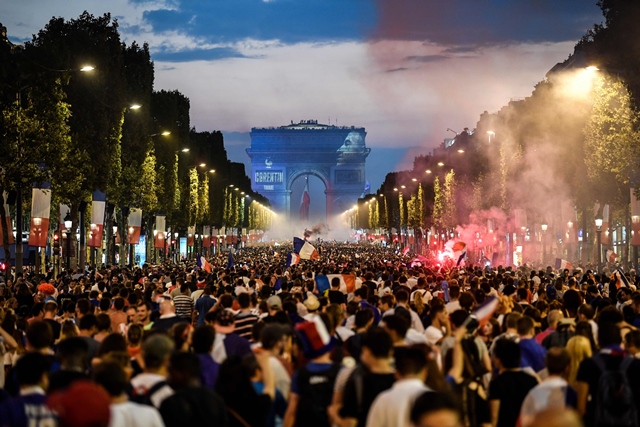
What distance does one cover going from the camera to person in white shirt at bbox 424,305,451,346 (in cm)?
1341

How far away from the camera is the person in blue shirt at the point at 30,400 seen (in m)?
8.09

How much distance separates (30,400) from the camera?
8.42 meters

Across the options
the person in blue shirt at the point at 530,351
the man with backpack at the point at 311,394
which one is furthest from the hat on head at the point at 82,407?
the person in blue shirt at the point at 530,351

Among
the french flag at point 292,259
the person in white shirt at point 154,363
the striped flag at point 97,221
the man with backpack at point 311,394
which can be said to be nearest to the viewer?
the person in white shirt at point 154,363

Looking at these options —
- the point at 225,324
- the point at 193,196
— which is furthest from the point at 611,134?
the point at 193,196

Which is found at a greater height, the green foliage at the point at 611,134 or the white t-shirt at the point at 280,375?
the green foliage at the point at 611,134

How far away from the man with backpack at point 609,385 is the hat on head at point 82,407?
15.4 feet

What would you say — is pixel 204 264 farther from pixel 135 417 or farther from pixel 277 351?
pixel 135 417

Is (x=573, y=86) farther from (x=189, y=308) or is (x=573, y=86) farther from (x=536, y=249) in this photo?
(x=189, y=308)

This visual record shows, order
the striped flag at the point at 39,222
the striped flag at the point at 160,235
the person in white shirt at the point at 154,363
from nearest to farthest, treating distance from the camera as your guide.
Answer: the person in white shirt at the point at 154,363
the striped flag at the point at 39,222
the striped flag at the point at 160,235

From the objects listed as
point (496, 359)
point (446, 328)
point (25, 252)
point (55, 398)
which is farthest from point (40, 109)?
point (55, 398)

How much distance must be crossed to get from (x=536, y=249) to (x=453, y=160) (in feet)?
78.8

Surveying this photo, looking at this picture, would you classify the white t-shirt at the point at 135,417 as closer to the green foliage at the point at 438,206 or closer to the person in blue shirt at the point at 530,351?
the person in blue shirt at the point at 530,351

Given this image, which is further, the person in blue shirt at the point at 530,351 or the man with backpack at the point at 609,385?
the person in blue shirt at the point at 530,351
